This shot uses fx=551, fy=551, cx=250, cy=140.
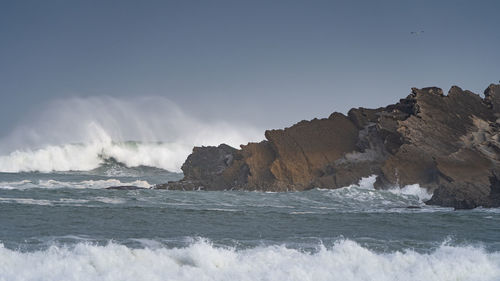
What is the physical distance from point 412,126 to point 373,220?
16620mm

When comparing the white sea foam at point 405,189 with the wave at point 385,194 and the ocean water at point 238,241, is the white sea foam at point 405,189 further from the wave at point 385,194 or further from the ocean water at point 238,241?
the ocean water at point 238,241

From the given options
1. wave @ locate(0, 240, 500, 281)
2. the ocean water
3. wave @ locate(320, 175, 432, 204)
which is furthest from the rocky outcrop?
wave @ locate(0, 240, 500, 281)

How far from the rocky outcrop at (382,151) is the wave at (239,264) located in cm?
1719

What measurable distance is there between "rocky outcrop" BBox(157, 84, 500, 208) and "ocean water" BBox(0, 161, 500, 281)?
792 cm

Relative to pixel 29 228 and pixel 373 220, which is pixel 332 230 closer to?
pixel 373 220

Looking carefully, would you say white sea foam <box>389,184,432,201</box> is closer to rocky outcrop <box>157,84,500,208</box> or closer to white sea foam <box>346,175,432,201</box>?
white sea foam <box>346,175,432,201</box>

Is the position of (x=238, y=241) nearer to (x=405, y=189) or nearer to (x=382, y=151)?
(x=405, y=189)

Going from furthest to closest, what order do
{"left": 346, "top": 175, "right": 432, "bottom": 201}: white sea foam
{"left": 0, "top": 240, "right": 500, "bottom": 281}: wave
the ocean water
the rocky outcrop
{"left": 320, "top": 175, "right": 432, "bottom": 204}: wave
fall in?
{"left": 346, "top": 175, "right": 432, "bottom": 201}: white sea foam < the rocky outcrop < {"left": 320, "top": 175, "right": 432, "bottom": 204}: wave < the ocean water < {"left": 0, "top": 240, "right": 500, "bottom": 281}: wave

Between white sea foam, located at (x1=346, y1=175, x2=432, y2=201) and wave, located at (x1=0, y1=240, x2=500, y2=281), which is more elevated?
white sea foam, located at (x1=346, y1=175, x2=432, y2=201)

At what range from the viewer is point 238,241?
14.7m

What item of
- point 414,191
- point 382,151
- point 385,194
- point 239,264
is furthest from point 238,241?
point 382,151

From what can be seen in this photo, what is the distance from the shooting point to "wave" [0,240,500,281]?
1038 centimetres

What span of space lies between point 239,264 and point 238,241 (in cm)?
324

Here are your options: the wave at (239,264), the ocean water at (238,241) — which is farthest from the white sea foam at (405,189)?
the wave at (239,264)
